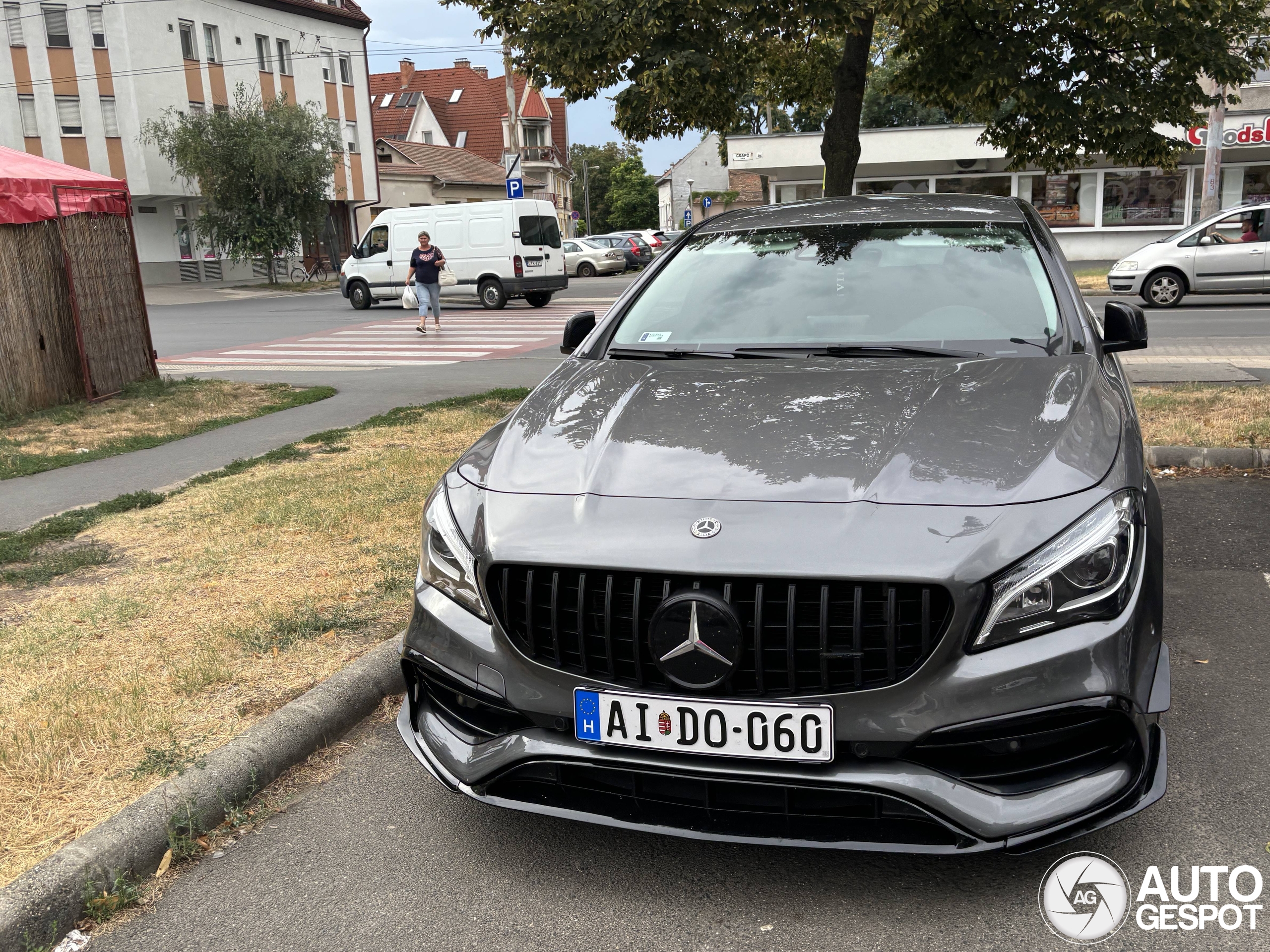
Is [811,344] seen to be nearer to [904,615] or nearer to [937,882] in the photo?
[904,615]

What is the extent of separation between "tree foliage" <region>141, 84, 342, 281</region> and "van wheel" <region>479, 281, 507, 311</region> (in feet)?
50.6

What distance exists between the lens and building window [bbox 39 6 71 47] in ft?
128

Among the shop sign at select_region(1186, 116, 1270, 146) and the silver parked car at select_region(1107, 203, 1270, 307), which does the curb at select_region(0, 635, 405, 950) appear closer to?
the silver parked car at select_region(1107, 203, 1270, 307)

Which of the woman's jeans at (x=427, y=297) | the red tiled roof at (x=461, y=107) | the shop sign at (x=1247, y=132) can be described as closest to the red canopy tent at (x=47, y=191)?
the woman's jeans at (x=427, y=297)

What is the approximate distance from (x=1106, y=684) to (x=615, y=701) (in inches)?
41.5

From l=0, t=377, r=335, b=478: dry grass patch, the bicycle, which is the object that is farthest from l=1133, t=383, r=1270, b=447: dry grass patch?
the bicycle

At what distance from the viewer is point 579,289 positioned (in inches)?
1233

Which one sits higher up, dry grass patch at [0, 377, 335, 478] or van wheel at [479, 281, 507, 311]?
van wheel at [479, 281, 507, 311]

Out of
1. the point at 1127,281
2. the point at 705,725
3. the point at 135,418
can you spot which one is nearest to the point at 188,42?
the point at 1127,281

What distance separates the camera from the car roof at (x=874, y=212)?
4312 mm

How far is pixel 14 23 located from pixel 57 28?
131 centimetres

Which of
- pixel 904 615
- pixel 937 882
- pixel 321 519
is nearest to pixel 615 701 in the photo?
pixel 904 615

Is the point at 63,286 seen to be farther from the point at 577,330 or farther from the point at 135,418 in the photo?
the point at 577,330

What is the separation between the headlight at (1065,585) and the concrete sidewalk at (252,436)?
18.5ft
